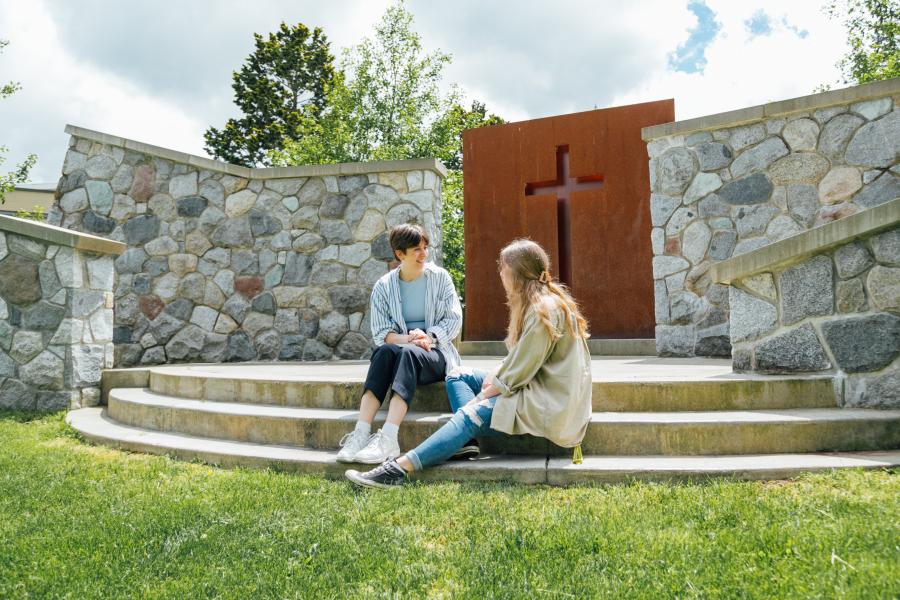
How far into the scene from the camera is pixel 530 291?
125 inches

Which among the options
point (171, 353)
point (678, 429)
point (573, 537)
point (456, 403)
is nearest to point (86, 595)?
point (573, 537)

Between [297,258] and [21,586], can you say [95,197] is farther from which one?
[21,586]

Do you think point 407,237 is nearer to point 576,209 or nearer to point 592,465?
point 592,465

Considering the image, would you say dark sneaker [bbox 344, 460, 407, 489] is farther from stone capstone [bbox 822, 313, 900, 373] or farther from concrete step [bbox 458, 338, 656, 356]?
concrete step [bbox 458, 338, 656, 356]

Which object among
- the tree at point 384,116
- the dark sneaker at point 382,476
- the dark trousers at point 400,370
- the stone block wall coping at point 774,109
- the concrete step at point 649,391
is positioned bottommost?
the dark sneaker at point 382,476

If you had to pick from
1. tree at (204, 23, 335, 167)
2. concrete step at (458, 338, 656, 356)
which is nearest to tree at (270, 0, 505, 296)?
tree at (204, 23, 335, 167)

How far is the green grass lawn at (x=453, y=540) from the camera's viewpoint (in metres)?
1.93

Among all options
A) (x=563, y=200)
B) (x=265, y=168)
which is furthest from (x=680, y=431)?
(x=265, y=168)

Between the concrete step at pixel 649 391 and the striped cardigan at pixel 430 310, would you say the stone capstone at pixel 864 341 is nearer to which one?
the concrete step at pixel 649 391

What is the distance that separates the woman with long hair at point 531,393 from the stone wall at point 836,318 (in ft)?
4.63

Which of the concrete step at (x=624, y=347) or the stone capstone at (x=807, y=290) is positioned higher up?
the stone capstone at (x=807, y=290)

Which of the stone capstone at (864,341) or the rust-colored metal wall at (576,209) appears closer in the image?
the stone capstone at (864,341)

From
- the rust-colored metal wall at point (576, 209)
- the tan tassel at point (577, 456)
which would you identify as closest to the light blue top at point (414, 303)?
the tan tassel at point (577, 456)

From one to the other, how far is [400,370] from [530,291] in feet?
2.72
